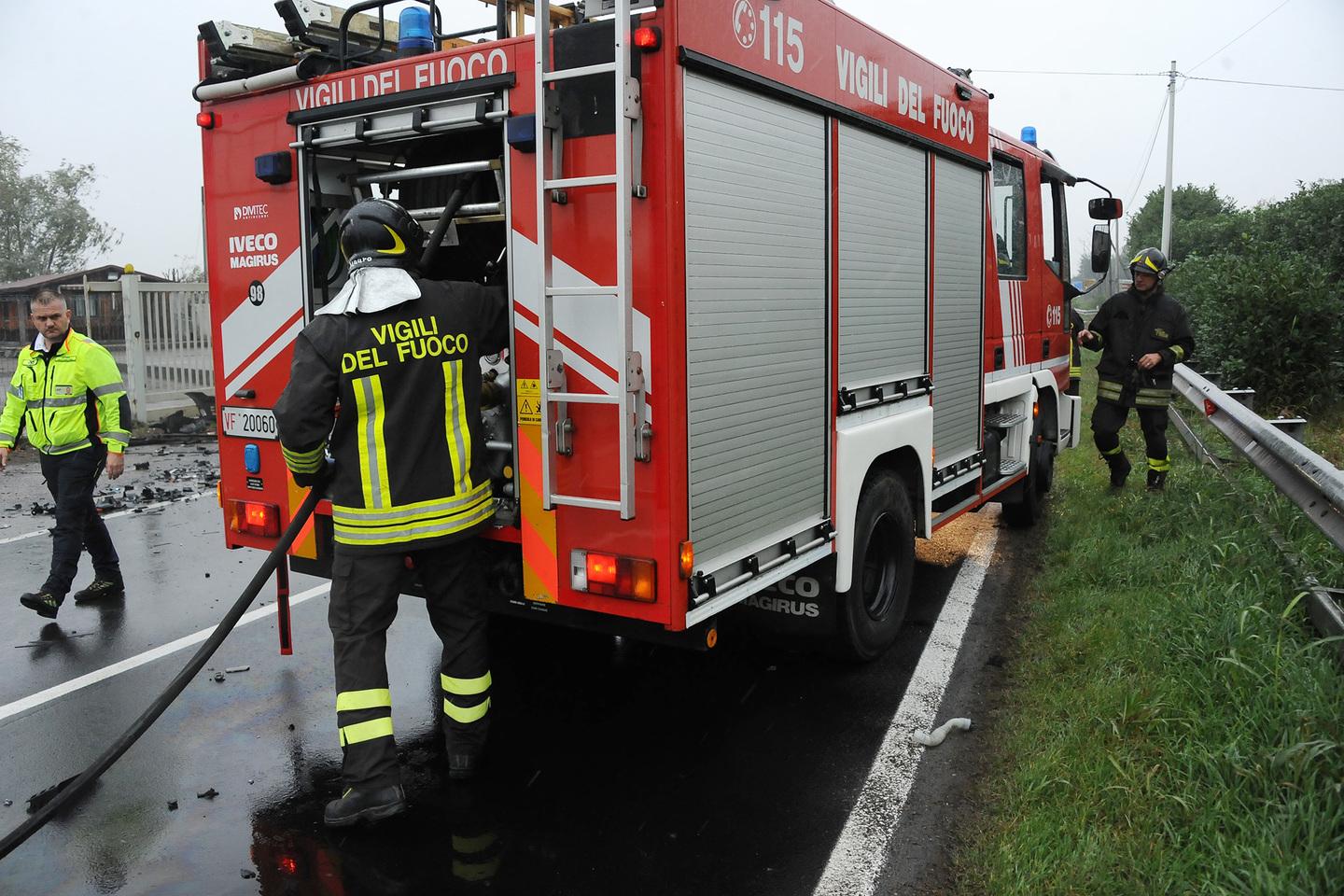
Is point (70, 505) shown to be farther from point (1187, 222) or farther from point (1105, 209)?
point (1187, 222)

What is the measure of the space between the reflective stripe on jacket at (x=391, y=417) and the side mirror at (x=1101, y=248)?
541cm

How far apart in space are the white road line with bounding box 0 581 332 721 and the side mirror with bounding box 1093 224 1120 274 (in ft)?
19.4

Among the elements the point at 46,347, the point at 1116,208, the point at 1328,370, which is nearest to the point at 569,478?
the point at 46,347

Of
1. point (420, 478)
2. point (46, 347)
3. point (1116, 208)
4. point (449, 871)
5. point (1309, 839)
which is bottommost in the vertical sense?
point (449, 871)

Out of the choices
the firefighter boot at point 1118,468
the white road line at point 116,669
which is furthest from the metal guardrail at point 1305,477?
the white road line at point 116,669

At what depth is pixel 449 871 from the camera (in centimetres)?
326

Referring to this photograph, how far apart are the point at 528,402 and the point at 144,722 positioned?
1.68 meters

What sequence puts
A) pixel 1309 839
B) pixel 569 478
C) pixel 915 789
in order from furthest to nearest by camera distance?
pixel 915 789
pixel 569 478
pixel 1309 839

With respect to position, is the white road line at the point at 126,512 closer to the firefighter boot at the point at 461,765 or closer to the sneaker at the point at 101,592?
the sneaker at the point at 101,592

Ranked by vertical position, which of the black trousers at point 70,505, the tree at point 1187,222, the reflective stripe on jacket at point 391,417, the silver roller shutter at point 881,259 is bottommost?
the black trousers at point 70,505

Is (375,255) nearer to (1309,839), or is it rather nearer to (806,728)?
(806,728)

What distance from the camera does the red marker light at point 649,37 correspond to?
3.13 metres

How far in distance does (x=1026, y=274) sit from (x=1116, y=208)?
94cm

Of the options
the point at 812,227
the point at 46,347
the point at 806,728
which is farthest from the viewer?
the point at 46,347
